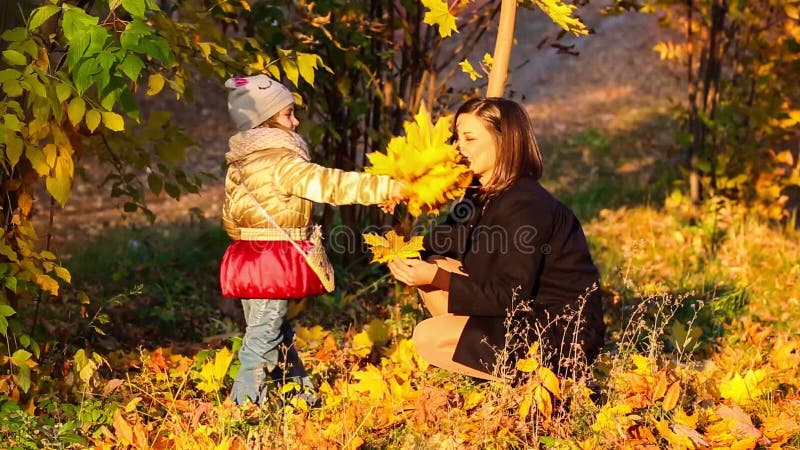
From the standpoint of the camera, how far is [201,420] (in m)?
3.77

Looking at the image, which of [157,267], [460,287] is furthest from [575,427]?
[157,267]

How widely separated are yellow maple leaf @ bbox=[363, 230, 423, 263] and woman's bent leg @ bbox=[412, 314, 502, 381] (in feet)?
1.28

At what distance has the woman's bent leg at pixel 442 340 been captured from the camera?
3.81 meters

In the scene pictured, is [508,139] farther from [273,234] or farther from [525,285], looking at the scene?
[273,234]

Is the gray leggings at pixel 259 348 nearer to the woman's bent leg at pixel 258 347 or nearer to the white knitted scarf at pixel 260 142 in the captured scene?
the woman's bent leg at pixel 258 347

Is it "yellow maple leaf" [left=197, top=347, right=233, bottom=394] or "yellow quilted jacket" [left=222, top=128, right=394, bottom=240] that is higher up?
"yellow quilted jacket" [left=222, top=128, right=394, bottom=240]

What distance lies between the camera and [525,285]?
3686 millimetres

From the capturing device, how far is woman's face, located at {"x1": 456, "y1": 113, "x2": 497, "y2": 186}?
3.79 meters

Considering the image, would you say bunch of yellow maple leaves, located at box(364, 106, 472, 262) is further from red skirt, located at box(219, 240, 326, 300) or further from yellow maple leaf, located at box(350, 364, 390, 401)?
yellow maple leaf, located at box(350, 364, 390, 401)

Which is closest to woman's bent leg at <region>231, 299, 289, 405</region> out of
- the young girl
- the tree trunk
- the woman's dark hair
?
the young girl

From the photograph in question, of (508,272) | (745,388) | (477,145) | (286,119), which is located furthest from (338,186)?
(745,388)

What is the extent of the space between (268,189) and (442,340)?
908 mm

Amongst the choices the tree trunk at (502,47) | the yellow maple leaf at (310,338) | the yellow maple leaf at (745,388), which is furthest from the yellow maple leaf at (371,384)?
the yellow maple leaf at (745,388)

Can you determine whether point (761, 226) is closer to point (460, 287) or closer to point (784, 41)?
point (784, 41)
